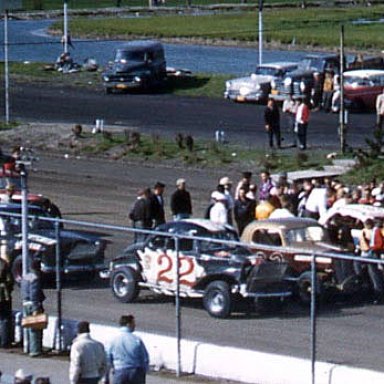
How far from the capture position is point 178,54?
253 ft

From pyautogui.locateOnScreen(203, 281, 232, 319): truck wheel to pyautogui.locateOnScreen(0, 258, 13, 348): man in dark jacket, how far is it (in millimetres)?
2965

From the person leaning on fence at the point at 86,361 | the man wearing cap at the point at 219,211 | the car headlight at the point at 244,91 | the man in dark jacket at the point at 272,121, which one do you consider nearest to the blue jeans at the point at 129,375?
the person leaning on fence at the point at 86,361

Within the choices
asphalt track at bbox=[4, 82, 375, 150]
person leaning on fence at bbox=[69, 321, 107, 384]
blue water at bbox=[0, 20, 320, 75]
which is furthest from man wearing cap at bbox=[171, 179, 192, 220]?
blue water at bbox=[0, 20, 320, 75]

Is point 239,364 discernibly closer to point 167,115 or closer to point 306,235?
point 306,235

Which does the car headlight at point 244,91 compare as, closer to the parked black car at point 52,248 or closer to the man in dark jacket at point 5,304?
the parked black car at point 52,248

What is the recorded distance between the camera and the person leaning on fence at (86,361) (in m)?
18.4

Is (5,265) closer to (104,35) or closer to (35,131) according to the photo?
(35,131)

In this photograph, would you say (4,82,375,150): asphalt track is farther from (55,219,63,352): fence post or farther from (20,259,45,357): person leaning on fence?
(20,259,45,357): person leaning on fence

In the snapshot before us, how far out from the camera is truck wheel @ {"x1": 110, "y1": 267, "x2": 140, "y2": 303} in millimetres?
22484

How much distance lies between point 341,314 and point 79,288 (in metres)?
5.20

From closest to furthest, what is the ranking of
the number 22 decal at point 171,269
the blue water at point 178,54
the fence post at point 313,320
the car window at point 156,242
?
the fence post at point 313,320, the number 22 decal at point 171,269, the car window at point 156,242, the blue water at point 178,54

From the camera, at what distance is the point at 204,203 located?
3716 centimetres

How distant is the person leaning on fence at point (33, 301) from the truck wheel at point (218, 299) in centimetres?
236

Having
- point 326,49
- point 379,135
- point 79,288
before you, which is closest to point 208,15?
point 326,49
